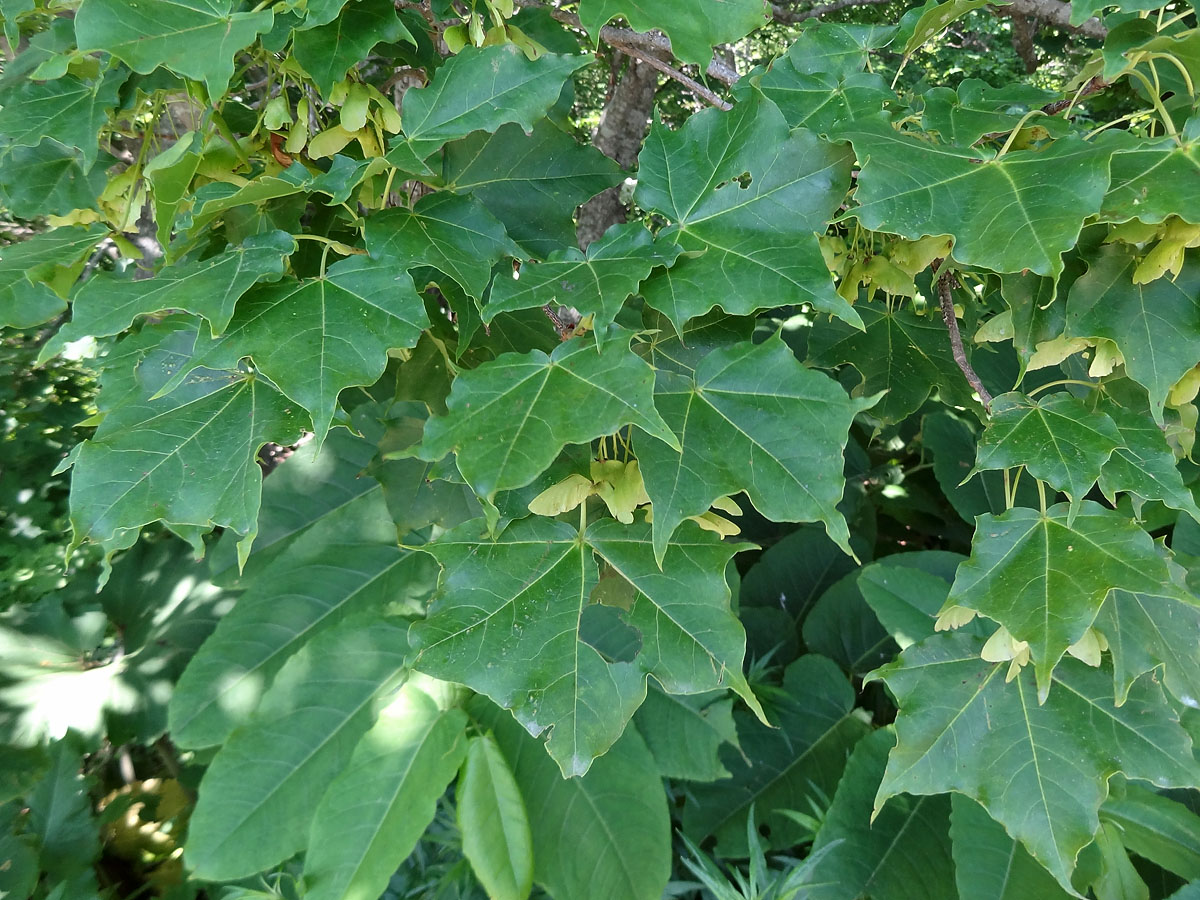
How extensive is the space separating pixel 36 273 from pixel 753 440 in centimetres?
70

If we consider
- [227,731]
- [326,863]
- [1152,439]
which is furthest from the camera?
[227,731]

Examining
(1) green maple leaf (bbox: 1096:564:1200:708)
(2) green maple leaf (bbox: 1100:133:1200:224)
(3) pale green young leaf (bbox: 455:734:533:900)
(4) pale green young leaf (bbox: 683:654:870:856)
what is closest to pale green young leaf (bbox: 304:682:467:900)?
(3) pale green young leaf (bbox: 455:734:533:900)

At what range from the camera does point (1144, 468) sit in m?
0.65

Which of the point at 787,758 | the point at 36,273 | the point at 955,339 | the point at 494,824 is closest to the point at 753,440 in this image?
the point at 955,339

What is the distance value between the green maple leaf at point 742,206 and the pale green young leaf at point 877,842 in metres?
1.07

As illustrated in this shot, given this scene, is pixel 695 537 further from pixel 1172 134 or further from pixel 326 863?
pixel 326 863

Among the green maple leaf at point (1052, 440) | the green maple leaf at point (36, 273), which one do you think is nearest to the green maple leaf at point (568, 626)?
the green maple leaf at point (1052, 440)

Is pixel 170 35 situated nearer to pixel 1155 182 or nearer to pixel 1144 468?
pixel 1155 182

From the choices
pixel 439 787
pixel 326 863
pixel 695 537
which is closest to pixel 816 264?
pixel 695 537

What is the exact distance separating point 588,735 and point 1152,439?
556 mm

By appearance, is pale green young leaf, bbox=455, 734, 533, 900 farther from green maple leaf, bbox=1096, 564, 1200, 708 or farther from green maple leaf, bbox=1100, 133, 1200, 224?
green maple leaf, bbox=1100, 133, 1200, 224

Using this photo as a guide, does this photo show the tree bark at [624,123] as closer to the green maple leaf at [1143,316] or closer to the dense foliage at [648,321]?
the dense foliage at [648,321]

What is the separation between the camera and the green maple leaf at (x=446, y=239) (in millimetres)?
642

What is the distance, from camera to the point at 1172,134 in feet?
1.87
